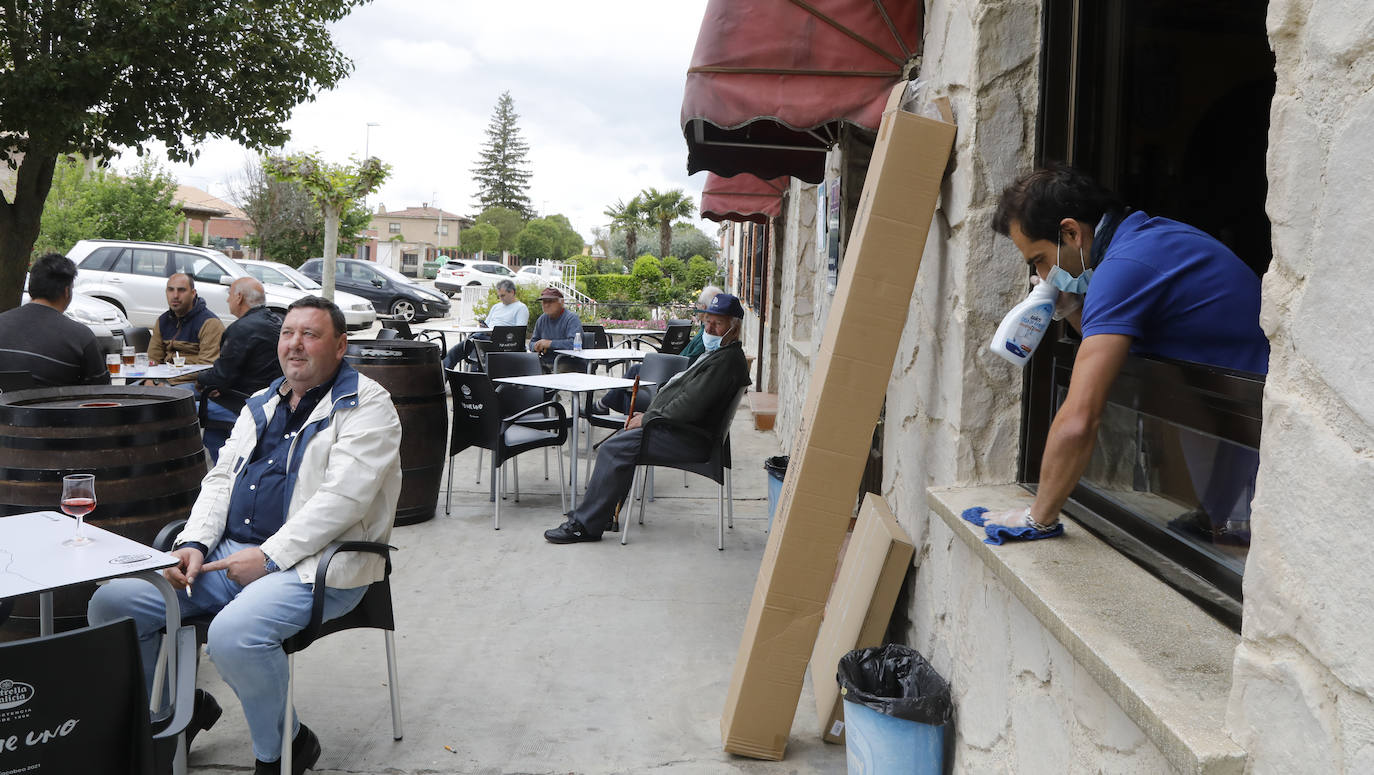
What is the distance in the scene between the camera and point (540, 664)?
4.05 meters

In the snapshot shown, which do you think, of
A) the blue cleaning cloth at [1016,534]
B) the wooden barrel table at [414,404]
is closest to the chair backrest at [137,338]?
the wooden barrel table at [414,404]

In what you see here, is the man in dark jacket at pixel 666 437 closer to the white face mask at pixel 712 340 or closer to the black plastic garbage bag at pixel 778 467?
the white face mask at pixel 712 340

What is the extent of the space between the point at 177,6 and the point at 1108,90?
877 cm

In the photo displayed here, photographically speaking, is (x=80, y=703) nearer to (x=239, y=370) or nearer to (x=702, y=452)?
(x=702, y=452)

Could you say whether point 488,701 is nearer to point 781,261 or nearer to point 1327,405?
point 1327,405

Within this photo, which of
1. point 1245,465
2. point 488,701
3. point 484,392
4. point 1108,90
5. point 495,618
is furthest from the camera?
point 484,392

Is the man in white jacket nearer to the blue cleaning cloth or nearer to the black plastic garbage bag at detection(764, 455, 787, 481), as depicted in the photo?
the blue cleaning cloth

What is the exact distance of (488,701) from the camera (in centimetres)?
369

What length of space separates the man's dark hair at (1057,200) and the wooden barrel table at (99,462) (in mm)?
2989

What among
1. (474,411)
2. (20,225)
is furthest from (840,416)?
(20,225)

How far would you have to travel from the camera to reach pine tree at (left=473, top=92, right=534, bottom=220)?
85500 mm

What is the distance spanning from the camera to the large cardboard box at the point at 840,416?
3010mm

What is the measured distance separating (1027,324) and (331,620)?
2.30 metres

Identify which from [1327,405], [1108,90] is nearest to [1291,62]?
[1327,405]
